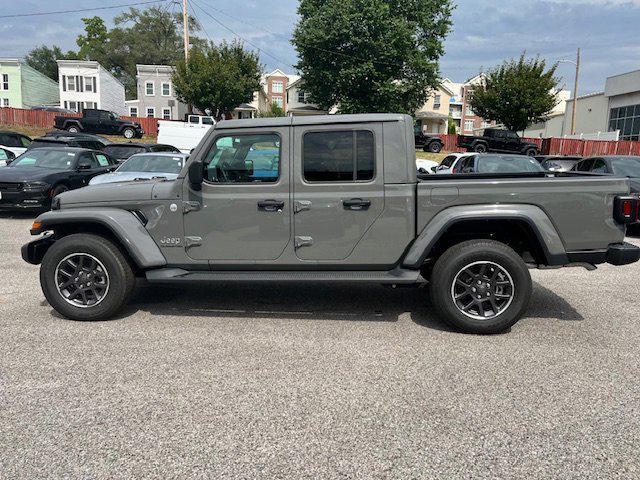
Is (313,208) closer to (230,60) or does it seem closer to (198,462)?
(198,462)

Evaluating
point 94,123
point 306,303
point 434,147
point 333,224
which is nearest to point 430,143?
point 434,147

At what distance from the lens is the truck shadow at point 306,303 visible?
505 cm

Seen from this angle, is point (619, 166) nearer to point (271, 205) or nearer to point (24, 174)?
point (271, 205)

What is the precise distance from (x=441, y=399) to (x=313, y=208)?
6.54 feet

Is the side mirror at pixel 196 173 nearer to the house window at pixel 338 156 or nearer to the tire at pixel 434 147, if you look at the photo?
the house window at pixel 338 156

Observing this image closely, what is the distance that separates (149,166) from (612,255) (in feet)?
30.7

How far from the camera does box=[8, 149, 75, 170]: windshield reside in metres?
11.6

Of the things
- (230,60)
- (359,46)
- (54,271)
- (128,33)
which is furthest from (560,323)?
(128,33)

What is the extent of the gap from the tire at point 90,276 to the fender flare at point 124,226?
152 mm

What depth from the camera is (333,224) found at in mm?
4523

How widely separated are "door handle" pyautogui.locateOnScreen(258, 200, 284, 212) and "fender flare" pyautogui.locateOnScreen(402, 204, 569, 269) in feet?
4.22

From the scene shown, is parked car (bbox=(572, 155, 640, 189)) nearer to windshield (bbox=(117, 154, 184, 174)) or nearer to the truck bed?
the truck bed

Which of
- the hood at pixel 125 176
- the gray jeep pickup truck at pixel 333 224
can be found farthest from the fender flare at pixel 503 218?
the hood at pixel 125 176

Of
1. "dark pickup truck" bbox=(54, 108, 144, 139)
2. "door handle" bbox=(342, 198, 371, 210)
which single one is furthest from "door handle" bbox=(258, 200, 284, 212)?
"dark pickup truck" bbox=(54, 108, 144, 139)
